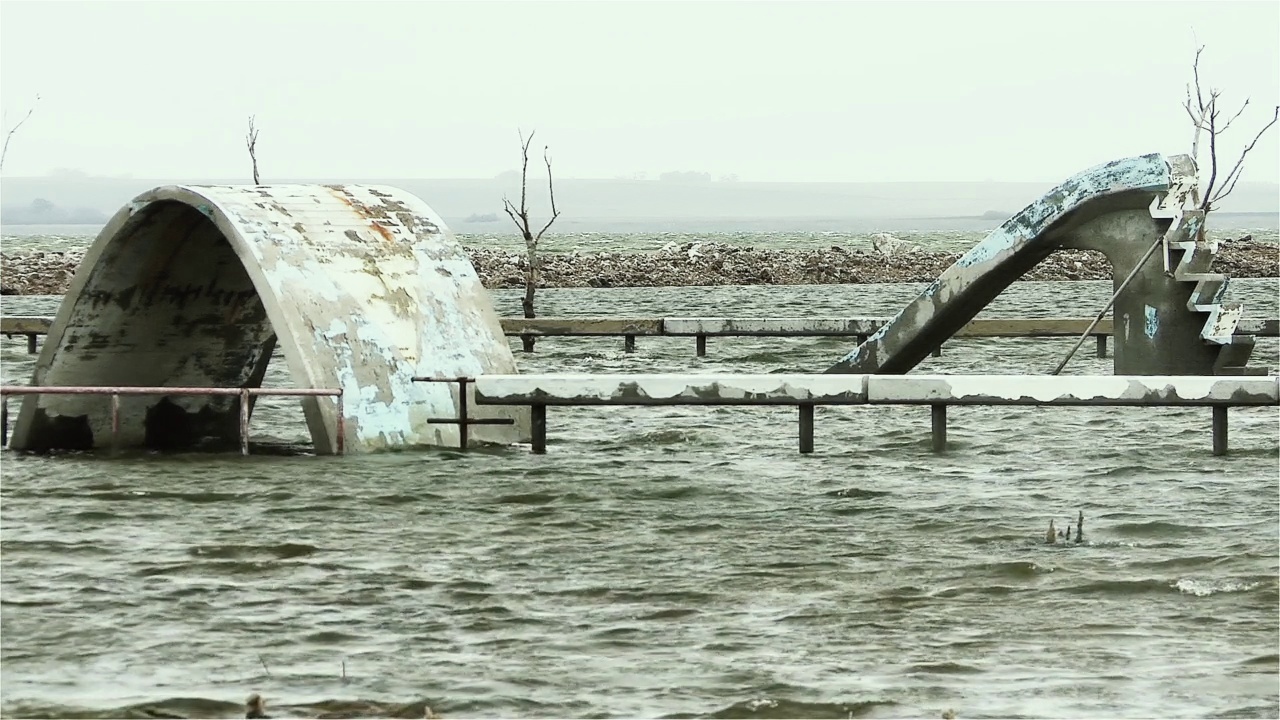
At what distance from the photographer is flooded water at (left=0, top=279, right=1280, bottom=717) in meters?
7.50

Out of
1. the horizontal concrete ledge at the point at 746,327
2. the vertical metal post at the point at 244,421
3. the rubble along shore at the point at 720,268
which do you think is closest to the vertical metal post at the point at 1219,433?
the vertical metal post at the point at 244,421

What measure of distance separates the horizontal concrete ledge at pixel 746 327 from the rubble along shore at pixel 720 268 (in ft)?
101

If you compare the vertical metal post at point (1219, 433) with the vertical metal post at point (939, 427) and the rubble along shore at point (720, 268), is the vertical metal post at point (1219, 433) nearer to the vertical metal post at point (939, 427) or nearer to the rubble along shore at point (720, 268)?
the vertical metal post at point (939, 427)

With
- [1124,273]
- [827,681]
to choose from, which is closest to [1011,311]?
[1124,273]

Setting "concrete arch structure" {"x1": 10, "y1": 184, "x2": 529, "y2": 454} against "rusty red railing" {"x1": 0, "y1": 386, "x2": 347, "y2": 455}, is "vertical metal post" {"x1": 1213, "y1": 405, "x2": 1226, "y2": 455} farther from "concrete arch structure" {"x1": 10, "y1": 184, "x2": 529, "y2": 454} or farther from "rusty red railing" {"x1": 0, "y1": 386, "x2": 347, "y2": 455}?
"rusty red railing" {"x1": 0, "y1": 386, "x2": 347, "y2": 455}

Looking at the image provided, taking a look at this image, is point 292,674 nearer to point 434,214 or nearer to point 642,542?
point 642,542

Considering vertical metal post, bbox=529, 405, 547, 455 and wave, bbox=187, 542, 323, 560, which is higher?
vertical metal post, bbox=529, 405, 547, 455

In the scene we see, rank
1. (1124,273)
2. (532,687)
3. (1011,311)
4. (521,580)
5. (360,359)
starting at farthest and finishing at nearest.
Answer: (1011,311) → (1124,273) → (360,359) → (521,580) → (532,687)

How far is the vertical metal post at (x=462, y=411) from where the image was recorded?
14320 mm

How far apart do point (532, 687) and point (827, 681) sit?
125cm

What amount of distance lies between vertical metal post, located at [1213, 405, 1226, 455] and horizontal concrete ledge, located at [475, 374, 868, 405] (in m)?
3.09

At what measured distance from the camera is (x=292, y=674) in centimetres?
768

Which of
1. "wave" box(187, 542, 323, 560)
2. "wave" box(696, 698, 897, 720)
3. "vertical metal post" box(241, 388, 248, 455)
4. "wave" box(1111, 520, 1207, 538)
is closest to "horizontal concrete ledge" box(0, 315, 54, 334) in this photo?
"vertical metal post" box(241, 388, 248, 455)

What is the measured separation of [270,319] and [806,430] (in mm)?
4637
